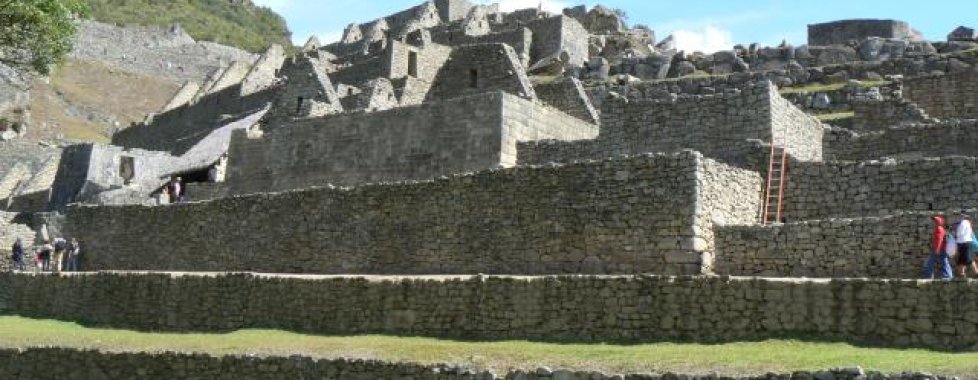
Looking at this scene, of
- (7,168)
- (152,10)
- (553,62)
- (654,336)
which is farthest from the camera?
(152,10)

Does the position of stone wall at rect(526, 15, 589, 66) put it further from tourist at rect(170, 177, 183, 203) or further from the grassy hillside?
the grassy hillside

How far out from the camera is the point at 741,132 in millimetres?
19531

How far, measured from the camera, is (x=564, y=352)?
13250mm

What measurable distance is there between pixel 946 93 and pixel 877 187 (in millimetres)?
10964

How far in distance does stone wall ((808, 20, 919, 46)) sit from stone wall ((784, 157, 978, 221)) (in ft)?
72.8

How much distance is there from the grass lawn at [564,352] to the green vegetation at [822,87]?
17891 mm

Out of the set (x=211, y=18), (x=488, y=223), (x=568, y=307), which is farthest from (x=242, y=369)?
→ (x=211, y=18)

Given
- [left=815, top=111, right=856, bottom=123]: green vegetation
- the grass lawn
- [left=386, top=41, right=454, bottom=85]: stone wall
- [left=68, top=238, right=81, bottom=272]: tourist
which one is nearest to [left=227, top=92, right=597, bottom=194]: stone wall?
[left=68, top=238, right=81, bottom=272]: tourist

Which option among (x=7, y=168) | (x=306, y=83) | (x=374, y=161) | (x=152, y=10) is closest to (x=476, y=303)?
(x=374, y=161)

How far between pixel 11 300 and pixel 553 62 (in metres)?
22.6

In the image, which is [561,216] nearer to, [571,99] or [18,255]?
[571,99]

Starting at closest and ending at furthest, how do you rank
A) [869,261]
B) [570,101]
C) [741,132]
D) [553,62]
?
[869,261] → [741,132] → [570,101] → [553,62]

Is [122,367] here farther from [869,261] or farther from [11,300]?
[869,261]

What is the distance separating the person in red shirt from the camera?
13602mm
